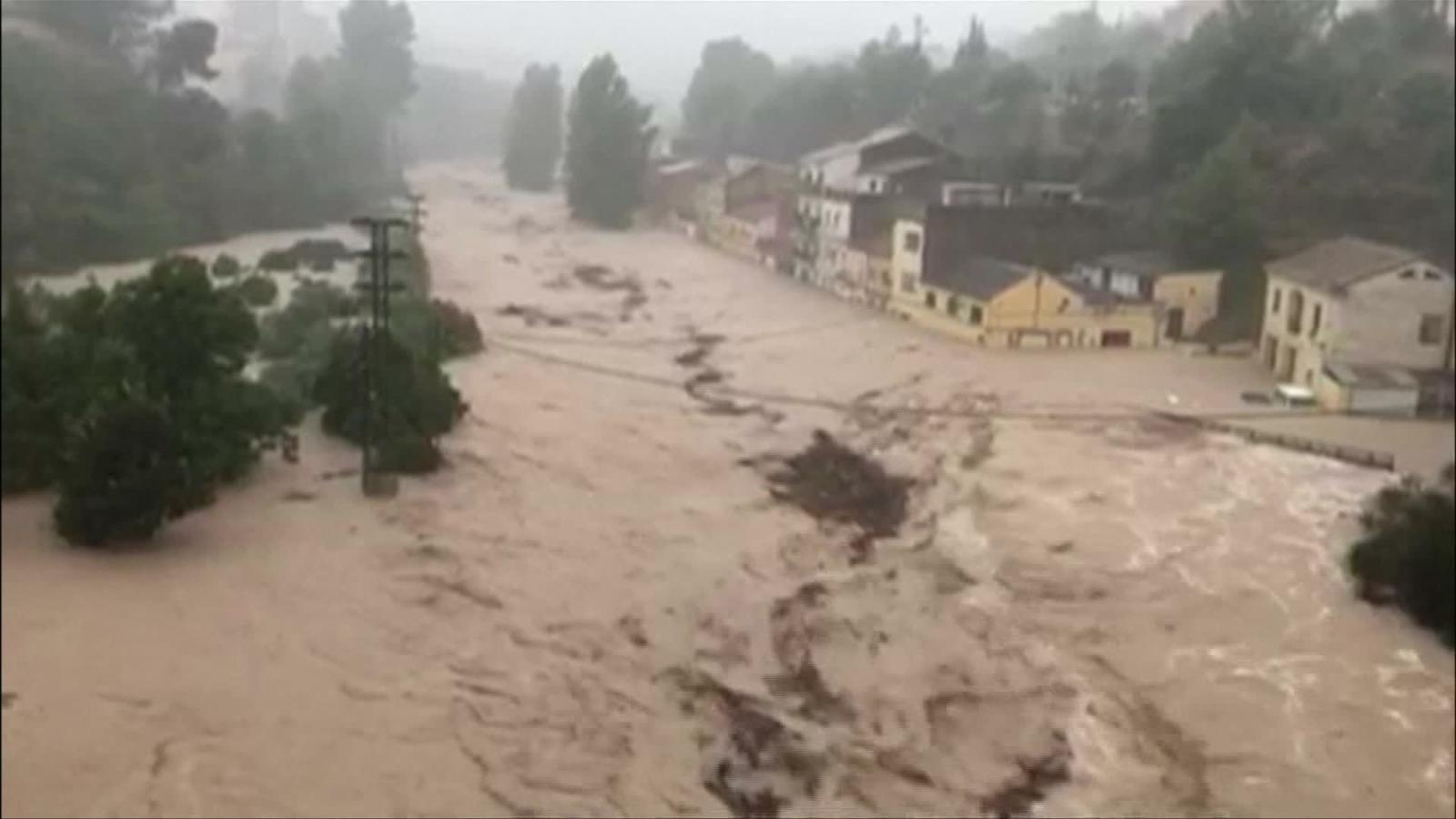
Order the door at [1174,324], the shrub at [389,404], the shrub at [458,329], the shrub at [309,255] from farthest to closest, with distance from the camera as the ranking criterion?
the door at [1174,324] < the shrub at [458,329] < the shrub at [309,255] < the shrub at [389,404]

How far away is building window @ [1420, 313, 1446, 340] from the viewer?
527 cm

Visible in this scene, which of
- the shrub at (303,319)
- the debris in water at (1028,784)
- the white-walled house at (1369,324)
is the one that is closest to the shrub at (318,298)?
the shrub at (303,319)

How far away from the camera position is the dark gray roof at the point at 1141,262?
6.78m

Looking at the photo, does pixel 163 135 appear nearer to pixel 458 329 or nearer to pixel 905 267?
pixel 458 329

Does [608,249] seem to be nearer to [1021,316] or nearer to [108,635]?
[1021,316]

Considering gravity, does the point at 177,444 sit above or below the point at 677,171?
below

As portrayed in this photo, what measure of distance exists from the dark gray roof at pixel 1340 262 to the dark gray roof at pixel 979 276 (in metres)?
1.09

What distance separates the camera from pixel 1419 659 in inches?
124

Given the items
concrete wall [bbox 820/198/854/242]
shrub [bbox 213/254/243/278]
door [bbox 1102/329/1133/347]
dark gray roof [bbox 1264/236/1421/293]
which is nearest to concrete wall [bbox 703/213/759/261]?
concrete wall [bbox 820/198/854/242]

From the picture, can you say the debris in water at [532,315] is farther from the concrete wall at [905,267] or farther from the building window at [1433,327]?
the building window at [1433,327]

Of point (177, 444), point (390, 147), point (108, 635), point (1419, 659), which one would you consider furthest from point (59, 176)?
point (390, 147)

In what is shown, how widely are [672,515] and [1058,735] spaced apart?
A: 5.00 feet

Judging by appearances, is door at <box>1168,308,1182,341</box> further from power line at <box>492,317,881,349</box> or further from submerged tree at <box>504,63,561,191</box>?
submerged tree at <box>504,63,561,191</box>

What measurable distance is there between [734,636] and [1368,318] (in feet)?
10.6
